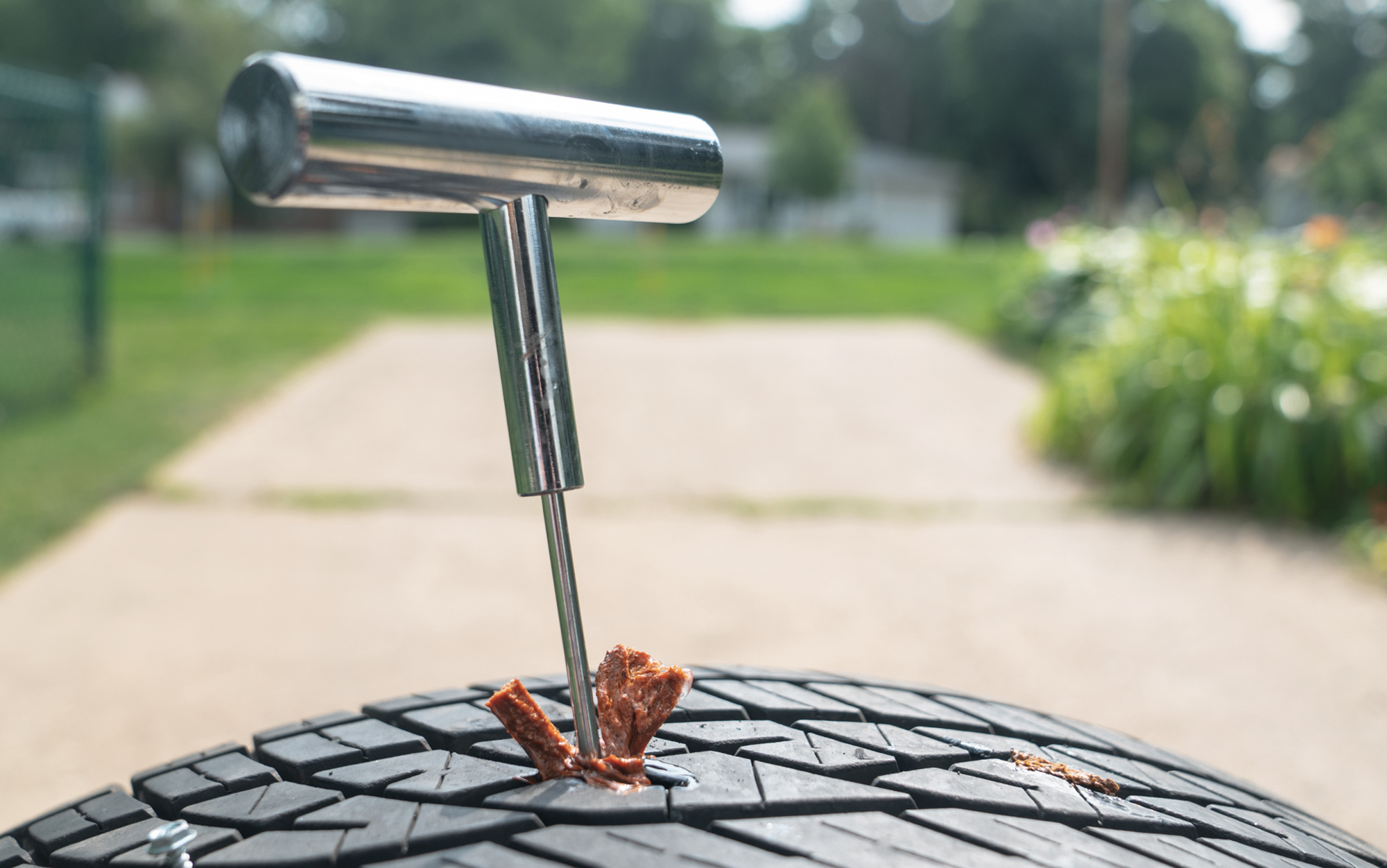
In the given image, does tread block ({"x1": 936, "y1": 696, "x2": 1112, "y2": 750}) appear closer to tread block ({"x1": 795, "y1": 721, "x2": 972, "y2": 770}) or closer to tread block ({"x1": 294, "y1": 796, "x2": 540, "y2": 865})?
tread block ({"x1": 795, "y1": 721, "x2": 972, "y2": 770})

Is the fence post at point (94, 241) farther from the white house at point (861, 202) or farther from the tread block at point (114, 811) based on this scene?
the white house at point (861, 202)

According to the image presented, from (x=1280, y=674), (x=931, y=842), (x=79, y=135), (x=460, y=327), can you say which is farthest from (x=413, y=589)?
(x=460, y=327)

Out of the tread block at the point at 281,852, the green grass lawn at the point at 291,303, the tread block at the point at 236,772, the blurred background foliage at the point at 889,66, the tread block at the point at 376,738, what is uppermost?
the blurred background foliage at the point at 889,66

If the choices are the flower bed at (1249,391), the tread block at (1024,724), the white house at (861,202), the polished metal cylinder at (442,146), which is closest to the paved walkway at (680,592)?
the flower bed at (1249,391)

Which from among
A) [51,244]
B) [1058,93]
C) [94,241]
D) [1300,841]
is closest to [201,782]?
[1300,841]

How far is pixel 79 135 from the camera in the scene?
7.75 m

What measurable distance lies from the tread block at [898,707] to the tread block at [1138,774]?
0.10m

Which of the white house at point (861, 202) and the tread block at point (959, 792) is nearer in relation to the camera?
the tread block at point (959, 792)

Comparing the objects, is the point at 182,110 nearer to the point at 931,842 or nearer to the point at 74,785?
the point at 74,785

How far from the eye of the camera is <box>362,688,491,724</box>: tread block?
127cm

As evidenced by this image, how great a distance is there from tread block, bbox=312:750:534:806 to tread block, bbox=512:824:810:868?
4.6 inches

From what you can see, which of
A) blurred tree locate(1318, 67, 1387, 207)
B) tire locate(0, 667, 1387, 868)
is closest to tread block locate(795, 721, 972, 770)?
tire locate(0, 667, 1387, 868)

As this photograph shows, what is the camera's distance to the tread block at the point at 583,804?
2.92 ft

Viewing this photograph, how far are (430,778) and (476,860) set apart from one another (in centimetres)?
20
